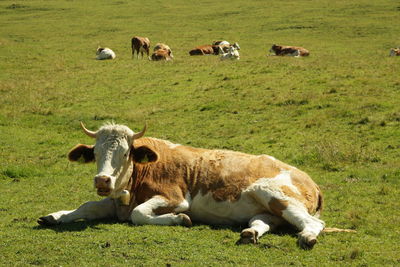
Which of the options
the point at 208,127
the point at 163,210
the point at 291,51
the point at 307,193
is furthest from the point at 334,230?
the point at 291,51

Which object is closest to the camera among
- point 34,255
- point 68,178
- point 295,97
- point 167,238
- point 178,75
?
point 34,255

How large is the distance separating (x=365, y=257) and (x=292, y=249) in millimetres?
977

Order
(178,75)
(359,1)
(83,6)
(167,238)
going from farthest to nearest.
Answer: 1. (83,6)
2. (359,1)
3. (178,75)
4. (167,238)

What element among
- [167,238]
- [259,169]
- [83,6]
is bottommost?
[83,6]

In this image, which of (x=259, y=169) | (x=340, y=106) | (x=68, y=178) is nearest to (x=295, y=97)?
(x=340, y=106)

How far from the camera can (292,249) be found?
309 inches

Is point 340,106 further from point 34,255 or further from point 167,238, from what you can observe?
point 34,255

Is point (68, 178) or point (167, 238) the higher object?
point (167, 238)

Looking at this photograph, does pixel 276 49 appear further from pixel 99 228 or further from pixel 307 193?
pixel 99 228

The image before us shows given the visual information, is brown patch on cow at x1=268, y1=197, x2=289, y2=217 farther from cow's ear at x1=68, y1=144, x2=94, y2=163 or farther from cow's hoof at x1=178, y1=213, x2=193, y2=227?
cow's ear at x1=68, y1=144, x2=94, y2=163

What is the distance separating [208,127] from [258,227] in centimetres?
1051

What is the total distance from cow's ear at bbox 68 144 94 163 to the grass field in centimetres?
112

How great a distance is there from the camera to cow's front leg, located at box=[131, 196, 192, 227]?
9.00 meters

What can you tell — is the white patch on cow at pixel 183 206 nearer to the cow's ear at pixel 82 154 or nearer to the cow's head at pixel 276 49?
the cow's ear at pixel 82 154
